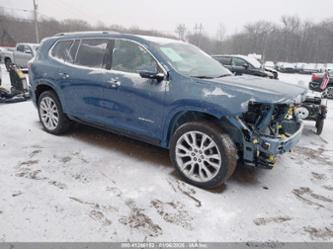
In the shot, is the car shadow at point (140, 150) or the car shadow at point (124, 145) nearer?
the car shadow at point (140, 150)

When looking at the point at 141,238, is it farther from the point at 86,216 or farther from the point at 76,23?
the point at 76,23

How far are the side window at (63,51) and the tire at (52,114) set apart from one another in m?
0.64

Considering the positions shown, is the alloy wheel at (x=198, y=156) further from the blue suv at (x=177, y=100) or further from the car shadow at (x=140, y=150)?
the car shadow at (x=140, y=150)

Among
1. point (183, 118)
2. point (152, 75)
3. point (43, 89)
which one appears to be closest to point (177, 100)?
point (183, 118)

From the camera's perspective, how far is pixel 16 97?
6633mm

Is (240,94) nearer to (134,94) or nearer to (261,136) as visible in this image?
(261,136)

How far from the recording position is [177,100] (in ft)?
9.34

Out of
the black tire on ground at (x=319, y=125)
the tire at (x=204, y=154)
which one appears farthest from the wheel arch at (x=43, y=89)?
the black tire on ground at (x=319, y=125)

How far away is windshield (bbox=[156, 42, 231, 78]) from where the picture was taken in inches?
122

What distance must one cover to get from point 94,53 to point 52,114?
4.67ft

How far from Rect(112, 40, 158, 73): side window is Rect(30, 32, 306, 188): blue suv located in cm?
1

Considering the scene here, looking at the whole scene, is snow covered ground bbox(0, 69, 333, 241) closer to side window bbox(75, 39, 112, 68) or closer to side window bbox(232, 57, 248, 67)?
side window bbox(75, 39, 112, 68)

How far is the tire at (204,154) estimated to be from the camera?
2.68 m

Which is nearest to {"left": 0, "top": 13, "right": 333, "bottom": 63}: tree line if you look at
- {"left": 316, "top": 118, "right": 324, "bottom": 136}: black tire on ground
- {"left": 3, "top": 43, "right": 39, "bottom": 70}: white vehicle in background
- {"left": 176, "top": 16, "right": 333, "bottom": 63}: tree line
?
{"left": 176, "top": 16, "right": 333, "bottom": 63}: tree line
